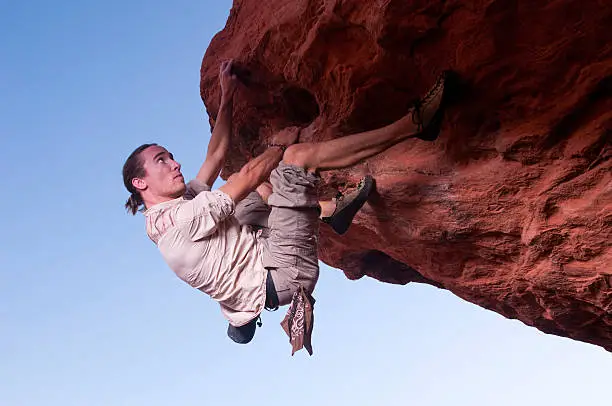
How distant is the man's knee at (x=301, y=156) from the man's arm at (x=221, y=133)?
2.70 feet

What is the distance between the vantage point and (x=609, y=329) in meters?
3.87

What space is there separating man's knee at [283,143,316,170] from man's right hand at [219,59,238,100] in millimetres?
887

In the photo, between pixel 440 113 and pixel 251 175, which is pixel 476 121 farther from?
pixel 251 175

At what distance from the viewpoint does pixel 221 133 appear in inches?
176

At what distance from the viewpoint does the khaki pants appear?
3.65 metres

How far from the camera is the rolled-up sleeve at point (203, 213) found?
11.7 ft

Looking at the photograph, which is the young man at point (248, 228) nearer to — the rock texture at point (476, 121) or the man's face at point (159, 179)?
the man's face at point (159, 179)

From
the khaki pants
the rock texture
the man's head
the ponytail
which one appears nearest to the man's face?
the man's head

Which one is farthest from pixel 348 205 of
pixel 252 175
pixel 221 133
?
pixel 221 133

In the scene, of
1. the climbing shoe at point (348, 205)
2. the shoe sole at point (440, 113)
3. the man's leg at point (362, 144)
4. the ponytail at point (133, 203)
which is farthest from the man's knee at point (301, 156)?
the ponytail at point (133, 203)

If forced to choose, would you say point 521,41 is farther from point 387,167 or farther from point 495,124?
point 387,167

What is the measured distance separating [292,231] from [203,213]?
1.71 ft

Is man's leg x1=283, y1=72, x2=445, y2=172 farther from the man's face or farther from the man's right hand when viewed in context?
the man's right hand

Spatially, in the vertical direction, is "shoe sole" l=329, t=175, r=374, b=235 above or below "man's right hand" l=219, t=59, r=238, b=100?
below
